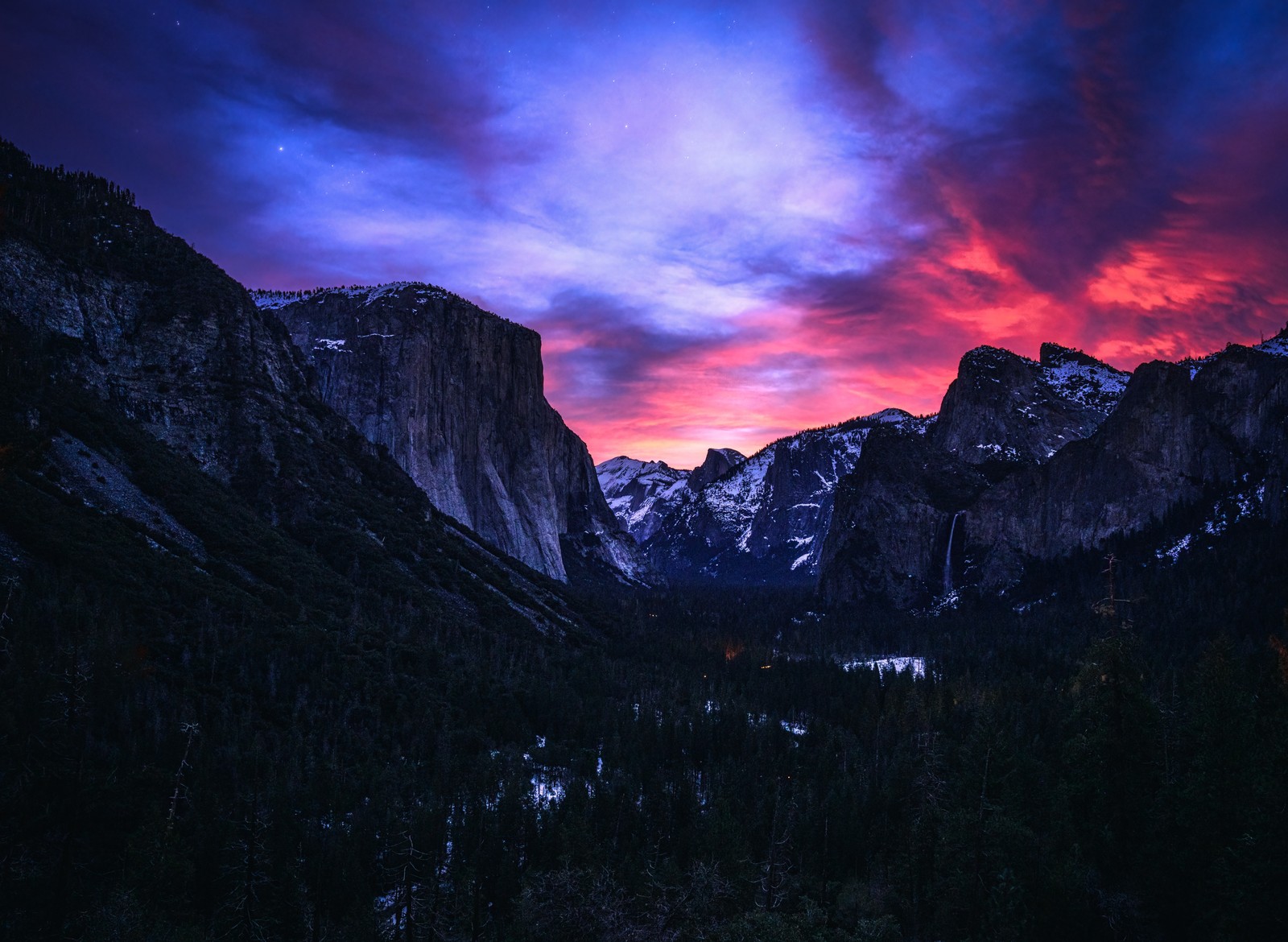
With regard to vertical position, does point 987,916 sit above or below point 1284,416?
below

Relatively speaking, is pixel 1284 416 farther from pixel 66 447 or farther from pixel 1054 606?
pixel 66 447

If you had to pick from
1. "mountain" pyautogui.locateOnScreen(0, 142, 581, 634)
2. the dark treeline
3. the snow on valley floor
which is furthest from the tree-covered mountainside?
the snow on valley floor

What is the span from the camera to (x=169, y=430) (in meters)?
123

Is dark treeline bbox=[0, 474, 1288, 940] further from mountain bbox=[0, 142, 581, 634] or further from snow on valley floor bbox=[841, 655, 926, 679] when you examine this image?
snow on valley floor bbox=[841, 655, 926, 679]

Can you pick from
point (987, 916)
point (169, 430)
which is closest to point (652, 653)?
point (169, 430)

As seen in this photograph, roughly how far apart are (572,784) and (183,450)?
8586cm

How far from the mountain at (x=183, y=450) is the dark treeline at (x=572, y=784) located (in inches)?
157

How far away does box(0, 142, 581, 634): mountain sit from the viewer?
89.4 meters

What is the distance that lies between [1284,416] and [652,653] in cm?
14454

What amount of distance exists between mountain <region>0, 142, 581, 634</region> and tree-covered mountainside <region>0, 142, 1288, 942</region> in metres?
0.61

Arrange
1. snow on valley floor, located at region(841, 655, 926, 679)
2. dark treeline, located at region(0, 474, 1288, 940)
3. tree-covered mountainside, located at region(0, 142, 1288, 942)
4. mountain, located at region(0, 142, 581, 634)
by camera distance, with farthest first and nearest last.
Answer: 1. snow on valley floor, located at region(841, 655, 926, 679)
2. mountain, located at region(0, 142, 581, 634)
3. tree-covered mountainside, located at region(0, 142, 1288, 942)
4. dark treeline, located at region(0, 474, 1288, 940)

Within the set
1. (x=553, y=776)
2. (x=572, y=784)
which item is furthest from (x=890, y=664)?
(x=572, y=784)

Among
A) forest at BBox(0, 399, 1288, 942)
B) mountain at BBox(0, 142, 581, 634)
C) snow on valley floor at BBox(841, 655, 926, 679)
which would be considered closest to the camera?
forest at BBox(0, 399, 1288, 942)

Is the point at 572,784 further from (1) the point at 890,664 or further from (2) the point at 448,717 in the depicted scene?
(1) the point at 890,664
